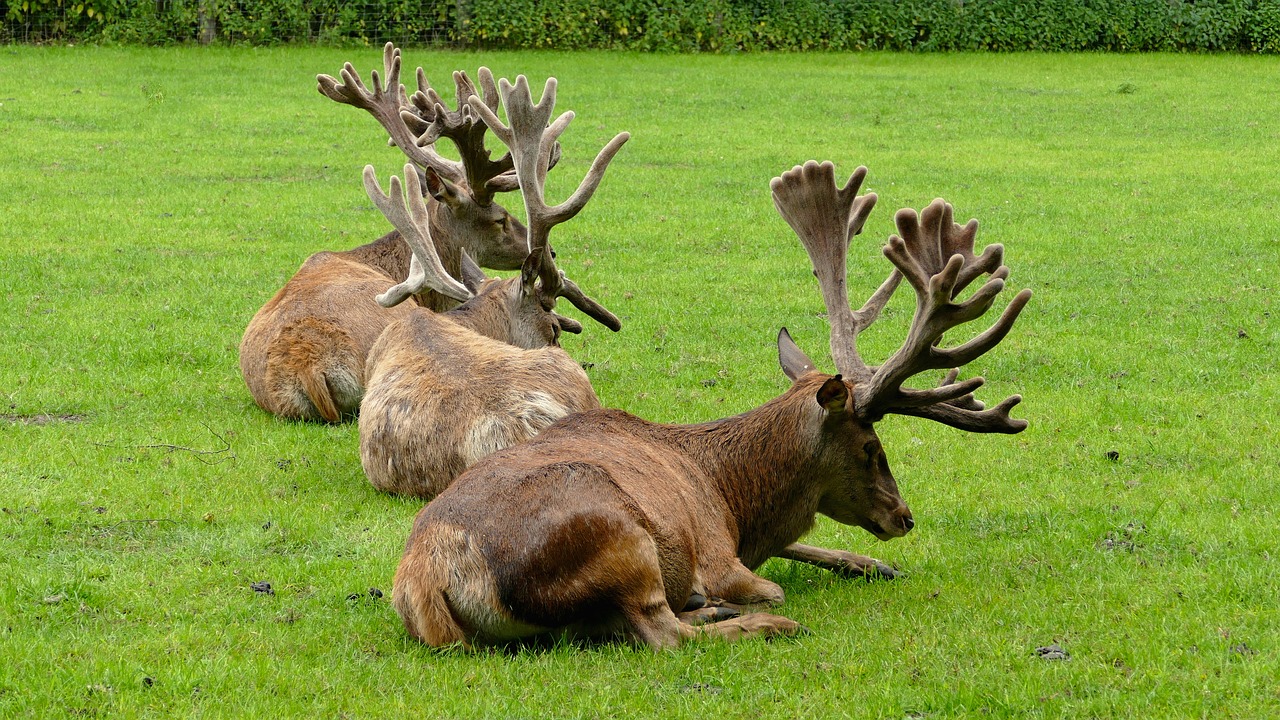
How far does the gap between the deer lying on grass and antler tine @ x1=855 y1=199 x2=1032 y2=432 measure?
4.28 meters

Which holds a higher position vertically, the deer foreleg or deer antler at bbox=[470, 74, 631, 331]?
deer antler at bbox=[470, 74, 631, 331]

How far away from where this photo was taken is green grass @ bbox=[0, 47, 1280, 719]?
5.46m

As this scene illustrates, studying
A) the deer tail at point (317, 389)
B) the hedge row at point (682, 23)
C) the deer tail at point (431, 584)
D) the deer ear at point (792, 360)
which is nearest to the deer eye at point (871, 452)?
the deer ear at point (792, 360)

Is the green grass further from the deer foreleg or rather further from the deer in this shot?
the deer

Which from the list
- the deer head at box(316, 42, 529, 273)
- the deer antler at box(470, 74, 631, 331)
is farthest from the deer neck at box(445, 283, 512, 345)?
the deer head at box(316, 42, 529, 273)

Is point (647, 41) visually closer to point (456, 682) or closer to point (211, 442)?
point (211, 442)

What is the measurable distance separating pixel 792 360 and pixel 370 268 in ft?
15.7

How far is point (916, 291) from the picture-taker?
243 inches

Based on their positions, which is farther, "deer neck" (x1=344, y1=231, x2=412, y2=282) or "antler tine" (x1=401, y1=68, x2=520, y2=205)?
"deer neck" (x1=344, y1=231, x2=412, y2=282)

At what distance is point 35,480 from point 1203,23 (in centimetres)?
3347

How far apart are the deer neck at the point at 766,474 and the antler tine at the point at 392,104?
215 inches

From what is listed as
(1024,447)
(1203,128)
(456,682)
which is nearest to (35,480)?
(456,682)

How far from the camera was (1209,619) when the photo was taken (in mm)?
6000

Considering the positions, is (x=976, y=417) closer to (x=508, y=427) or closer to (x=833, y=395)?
(x=833, y=395)
